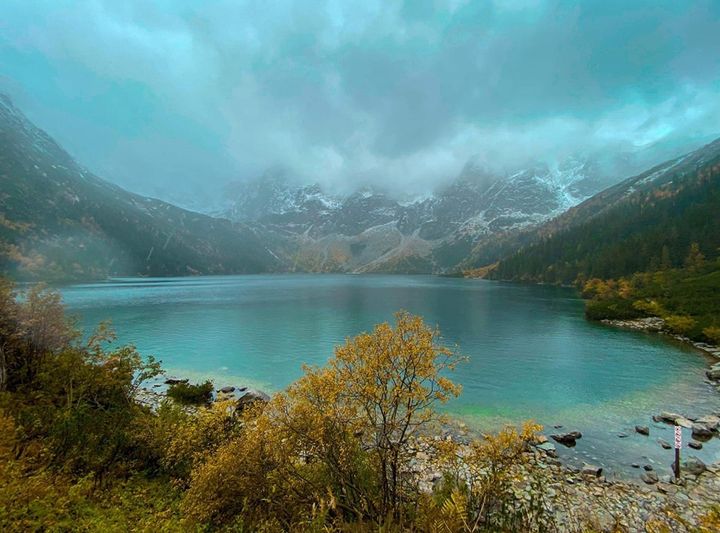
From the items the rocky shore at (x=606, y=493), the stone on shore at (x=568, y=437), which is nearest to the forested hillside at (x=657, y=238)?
the stone on shore at (x=568, y=437)

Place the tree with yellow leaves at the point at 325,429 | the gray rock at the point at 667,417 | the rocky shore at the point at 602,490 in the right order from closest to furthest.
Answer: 1. the tree with yellow leaves at the point at 325,429
2. the rocky shore at the point at 602,490
3. the gray rock at the point at 667,417

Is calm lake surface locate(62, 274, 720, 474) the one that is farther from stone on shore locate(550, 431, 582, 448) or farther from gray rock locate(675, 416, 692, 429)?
gray rock locate(675, 416, 692, 429)

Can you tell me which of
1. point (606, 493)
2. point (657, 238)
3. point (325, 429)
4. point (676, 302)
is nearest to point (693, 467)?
point (606, 493)

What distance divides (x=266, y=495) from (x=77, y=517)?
5426 millimetres

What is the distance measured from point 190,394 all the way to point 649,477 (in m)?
37.4

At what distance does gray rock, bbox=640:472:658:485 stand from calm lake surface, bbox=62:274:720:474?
3.92 ft

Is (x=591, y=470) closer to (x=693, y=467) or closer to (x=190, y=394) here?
(x=693, y=467)

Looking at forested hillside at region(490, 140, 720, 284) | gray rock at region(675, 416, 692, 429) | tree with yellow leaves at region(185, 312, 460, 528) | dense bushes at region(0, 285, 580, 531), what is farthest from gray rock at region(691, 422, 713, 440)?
forested hillside at region(490, 140, 720, 284)

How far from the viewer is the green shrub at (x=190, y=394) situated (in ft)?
111

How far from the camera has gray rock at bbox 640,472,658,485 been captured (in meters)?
20.3

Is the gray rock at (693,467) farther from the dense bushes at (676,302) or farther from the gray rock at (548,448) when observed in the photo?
the dense bushes at (676,302)

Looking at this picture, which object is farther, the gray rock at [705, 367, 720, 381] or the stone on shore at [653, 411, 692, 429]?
the gray rock at [705, 367, 720, 381]

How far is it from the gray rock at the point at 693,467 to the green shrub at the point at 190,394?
125 ft

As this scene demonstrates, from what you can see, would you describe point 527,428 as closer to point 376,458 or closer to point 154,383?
point 376,458
